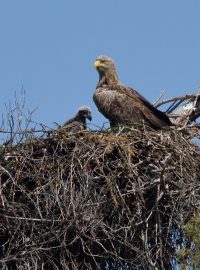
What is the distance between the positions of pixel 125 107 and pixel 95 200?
9.62 feet

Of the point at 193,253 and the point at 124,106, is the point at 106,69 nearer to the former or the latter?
the point at 124,106

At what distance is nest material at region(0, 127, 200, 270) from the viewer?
37.7ft

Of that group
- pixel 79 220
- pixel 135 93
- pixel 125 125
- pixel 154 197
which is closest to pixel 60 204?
pixel 79 220

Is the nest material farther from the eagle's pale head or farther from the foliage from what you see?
the eagle's pale head

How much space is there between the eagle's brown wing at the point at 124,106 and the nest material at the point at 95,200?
176 centimetres

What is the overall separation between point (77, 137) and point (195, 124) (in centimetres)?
191

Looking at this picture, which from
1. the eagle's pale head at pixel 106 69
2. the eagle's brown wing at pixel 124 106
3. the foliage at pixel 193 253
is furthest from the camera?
the eagle's pale head at pixel 106 69

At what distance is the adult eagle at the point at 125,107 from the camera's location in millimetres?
13934

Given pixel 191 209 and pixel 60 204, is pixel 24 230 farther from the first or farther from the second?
pixel 191 209

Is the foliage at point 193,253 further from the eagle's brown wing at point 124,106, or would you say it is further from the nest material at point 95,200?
the eagle's brown wing at point 124,106

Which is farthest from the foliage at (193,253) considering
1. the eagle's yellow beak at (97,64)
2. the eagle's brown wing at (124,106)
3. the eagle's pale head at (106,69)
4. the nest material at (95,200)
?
the eagle's yellow beak at (97,64)

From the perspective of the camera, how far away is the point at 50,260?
11656 mm

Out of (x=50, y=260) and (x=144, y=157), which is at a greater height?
(x=144, y=157)

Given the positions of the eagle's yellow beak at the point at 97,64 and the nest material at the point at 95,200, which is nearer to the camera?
the nest material at the point at 95,200
